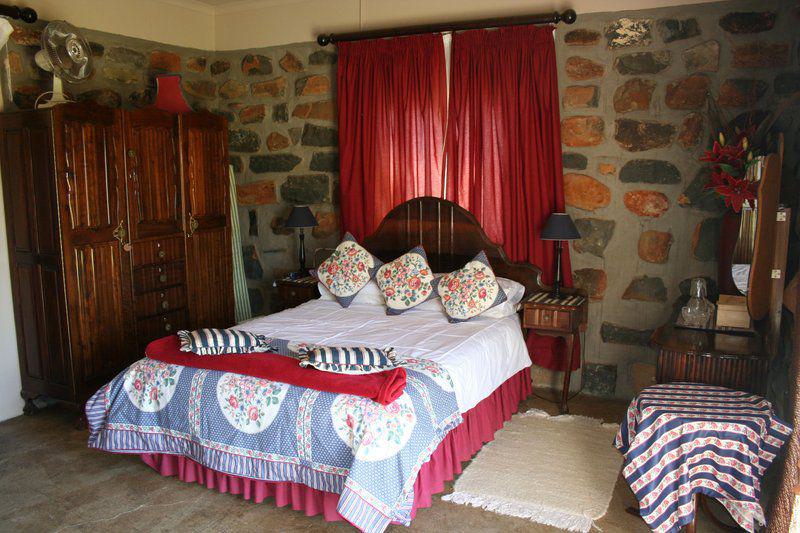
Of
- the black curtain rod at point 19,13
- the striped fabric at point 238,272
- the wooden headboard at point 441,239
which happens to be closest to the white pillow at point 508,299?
the wooden headboard at point 441,239

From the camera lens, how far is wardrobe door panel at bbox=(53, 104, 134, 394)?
12.6 ft

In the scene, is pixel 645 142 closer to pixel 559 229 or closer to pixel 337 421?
pixel 559 229

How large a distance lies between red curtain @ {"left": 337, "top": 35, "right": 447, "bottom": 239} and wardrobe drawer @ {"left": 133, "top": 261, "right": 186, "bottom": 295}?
128 centimetres

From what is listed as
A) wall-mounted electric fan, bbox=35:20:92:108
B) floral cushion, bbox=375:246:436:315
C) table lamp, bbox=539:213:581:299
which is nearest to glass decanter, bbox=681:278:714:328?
table lamp, bbox=539:213:581:299

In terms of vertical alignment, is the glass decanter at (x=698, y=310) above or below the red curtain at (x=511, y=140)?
below

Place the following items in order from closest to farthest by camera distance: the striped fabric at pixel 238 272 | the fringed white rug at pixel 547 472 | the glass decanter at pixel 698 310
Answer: the fringed white rug at pixel 547 472 → the glass decanter at pixel 698 310 → the striped fabric at pixel 238 272

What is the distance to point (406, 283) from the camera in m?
4.19

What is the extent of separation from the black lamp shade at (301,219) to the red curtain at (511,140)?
1.13 meters

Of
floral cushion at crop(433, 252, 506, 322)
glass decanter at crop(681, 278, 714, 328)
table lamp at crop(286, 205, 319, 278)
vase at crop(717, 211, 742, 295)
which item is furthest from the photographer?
table lamp at crop(286, 205, 319, 278)

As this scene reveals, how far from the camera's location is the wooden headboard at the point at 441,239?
14.3 ft

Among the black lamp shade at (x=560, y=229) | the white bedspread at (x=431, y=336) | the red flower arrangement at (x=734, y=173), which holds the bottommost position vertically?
the white bedspread at (x=431, y=336)

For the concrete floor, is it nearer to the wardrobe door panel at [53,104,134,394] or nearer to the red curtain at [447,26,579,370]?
the wardrobe door panel at [53,104,134,394]

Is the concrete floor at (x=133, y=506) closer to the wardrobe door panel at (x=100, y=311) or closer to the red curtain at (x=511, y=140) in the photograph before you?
the wardrobe door panel at (x=100, y=311)

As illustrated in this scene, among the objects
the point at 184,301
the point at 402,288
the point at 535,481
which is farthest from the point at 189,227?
the point at 535,481
